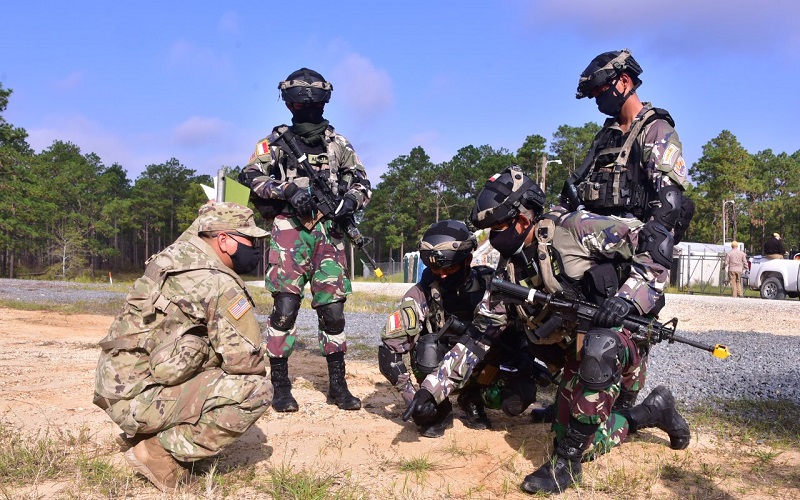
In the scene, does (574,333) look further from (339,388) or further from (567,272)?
(339,388)

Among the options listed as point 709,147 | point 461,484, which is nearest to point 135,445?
point 461,484

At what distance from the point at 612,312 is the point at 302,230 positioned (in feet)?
8.89

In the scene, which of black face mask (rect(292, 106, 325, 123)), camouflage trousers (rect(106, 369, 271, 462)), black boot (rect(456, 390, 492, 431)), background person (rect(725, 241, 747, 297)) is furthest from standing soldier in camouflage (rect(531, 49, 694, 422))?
background person (rect(725, 241, 747, 297))

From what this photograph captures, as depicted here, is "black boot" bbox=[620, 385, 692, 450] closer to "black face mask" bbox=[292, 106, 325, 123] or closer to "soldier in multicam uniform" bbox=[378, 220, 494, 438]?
"soldier in multicam uniform" bbox=[378, 220, 494, 438]

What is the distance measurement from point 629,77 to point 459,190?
203 ft

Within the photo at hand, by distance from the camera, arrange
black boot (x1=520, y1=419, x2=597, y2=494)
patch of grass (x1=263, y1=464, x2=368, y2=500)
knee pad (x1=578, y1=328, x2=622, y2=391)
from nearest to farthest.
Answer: patch of grass (x1=263, y1=464, x2=368, y2=500)
black boot (x1=520, y1=419, x2=597, y2=494)
knee pad (x1=578, y1=328, x2=622, y2=391)

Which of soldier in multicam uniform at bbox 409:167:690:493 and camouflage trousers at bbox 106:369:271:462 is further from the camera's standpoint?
soldier in multicam uniform at bbox 409:167:690:493

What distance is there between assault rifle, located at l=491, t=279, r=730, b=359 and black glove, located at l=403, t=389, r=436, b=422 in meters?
0.82

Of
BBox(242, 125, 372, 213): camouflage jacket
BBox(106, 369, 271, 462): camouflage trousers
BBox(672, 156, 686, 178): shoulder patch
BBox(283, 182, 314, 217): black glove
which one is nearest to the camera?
BBox(106, 369, 271, 462): camouflage trousers

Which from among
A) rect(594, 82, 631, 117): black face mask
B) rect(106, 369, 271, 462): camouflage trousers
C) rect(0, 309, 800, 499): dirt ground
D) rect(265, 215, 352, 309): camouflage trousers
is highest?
rect(594, 82, 631, 117): black face mask

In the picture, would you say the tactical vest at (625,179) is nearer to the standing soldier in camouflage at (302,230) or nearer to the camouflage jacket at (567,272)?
the camouflage jacket at (567,272)

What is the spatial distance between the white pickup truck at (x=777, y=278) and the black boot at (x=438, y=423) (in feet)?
56.9

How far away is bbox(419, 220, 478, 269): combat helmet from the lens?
456cm

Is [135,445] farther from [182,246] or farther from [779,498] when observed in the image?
[779,498]
